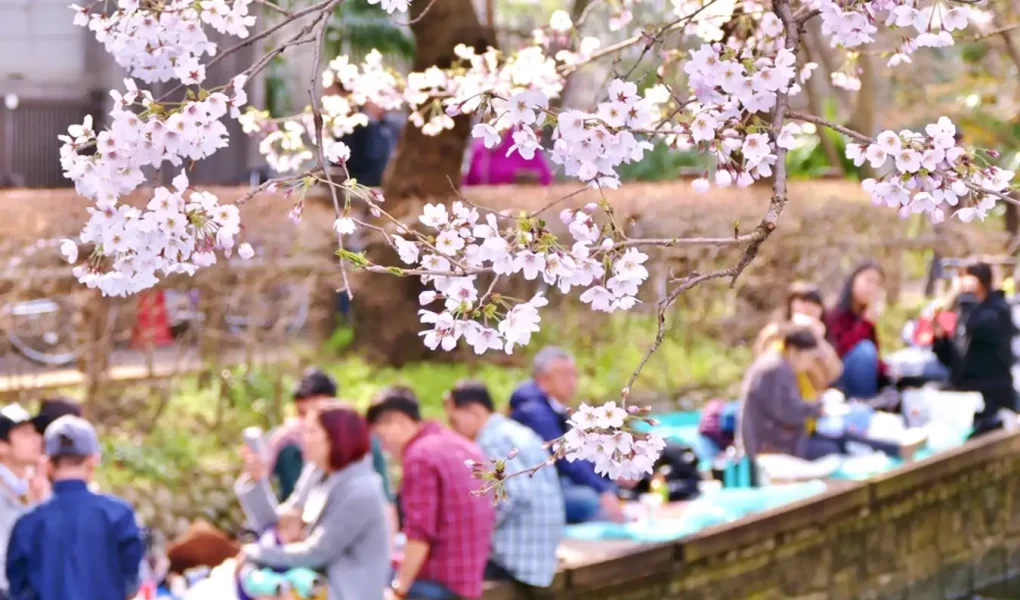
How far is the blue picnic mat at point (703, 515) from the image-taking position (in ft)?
20.6

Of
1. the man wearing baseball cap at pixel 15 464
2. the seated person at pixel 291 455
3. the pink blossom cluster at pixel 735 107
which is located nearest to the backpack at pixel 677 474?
the seated person at pixel 291 455

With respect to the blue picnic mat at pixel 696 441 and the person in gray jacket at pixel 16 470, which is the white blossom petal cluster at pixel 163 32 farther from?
the blue picnic mat at pixel 696 441

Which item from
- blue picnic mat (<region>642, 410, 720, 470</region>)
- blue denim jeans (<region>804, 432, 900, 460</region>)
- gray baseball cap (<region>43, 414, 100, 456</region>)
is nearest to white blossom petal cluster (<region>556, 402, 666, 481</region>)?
gray baseball cap (<region>43, 414, 100, 456</region>)

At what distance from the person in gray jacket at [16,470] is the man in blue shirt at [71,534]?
348 millimetres

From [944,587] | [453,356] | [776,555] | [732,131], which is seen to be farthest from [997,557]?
[732,131]

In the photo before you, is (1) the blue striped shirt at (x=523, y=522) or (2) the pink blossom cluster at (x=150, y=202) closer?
(2) the pink blossom cluster at (x=150, y=202)

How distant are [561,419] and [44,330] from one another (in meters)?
2.48

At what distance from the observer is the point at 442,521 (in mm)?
5230

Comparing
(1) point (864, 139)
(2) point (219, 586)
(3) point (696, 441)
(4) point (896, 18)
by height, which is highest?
(4) point (896, 18)

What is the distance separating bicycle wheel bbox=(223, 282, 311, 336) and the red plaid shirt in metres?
2.68

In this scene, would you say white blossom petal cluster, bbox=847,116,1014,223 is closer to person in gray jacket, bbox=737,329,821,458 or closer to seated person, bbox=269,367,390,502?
seated person, bbox=269,367,390,502

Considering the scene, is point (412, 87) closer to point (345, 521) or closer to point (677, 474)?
point (345, 521)

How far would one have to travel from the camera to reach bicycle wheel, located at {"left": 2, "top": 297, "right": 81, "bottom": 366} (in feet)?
22.6

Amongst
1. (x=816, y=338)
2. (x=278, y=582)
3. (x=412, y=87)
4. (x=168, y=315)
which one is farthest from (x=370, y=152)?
(x=412, y=87)
